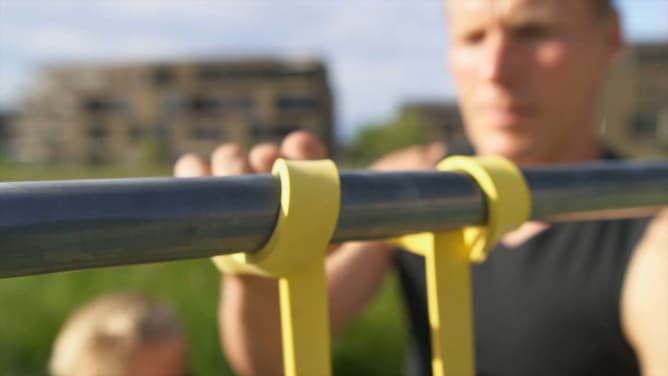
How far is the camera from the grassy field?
2463 millimetres

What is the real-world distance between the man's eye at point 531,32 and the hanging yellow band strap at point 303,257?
2.15 ft

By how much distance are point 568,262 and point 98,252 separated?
766 millimetres

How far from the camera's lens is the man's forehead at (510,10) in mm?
940

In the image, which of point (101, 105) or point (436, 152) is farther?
point (101, 105)

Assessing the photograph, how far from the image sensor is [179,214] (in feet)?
1.13

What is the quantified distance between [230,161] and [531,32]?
616mm

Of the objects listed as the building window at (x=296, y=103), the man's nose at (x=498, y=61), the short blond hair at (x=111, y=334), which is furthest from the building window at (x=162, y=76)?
the man's nose at (x=498, y=61)

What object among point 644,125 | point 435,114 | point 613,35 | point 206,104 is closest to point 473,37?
point 613,35

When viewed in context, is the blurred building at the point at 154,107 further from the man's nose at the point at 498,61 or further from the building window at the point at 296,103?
the man's nose at the point at 498,61

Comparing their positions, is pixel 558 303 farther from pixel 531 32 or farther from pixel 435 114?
pixel 435 114

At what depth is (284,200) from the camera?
38cm

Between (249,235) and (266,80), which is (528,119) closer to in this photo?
(249,235)

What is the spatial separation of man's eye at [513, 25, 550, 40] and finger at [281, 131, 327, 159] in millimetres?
522

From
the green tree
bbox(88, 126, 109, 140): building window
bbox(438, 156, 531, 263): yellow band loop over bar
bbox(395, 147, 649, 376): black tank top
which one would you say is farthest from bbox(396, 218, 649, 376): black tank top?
bbox(88, 126, 109, 140): building window
